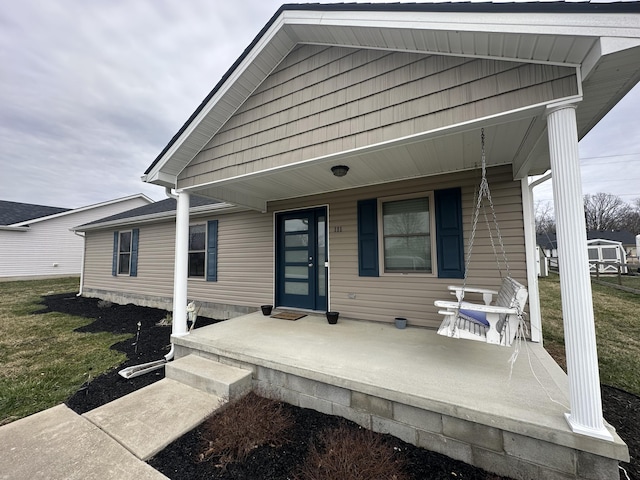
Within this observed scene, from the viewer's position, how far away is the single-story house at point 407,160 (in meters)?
1.64

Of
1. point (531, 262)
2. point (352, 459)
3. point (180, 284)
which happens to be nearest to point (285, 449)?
point (352, 459)

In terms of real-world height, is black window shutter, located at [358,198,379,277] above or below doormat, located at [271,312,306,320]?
above

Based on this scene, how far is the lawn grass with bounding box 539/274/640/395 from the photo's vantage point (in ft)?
9.77

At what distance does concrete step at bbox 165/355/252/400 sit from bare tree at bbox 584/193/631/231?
45095 millimetres

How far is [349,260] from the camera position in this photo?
4328mm

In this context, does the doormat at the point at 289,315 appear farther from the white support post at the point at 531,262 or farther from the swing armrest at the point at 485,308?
the white support post at the point at 531,262

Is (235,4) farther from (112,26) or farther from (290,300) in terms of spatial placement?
(290,300)

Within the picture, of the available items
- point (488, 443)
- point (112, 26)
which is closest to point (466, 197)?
point (488, 443)

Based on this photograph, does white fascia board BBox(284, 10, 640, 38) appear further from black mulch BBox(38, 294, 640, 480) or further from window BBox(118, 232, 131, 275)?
window BBox(118, 232, 131, 275)

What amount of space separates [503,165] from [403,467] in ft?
11.2

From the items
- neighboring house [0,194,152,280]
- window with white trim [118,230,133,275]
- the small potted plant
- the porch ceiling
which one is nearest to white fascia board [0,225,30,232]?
neighboring house [0,194,152,280]

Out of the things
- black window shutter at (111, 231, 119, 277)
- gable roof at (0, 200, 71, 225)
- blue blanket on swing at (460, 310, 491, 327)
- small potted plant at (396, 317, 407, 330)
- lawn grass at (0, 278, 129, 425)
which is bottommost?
lawn grass at (0, 278, 129, 425)

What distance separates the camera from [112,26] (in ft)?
17.5

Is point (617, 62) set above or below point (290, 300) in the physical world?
above
